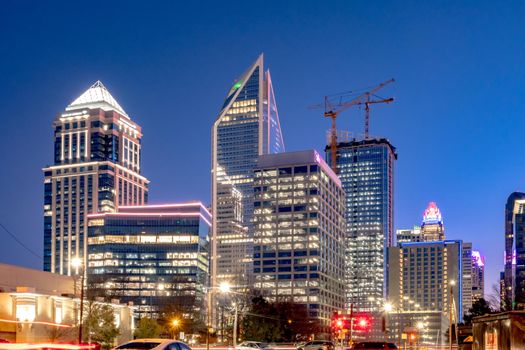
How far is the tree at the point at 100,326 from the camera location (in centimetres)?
6017

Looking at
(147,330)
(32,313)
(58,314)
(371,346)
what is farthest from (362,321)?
(32,313)

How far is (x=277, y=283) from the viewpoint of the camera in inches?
7771

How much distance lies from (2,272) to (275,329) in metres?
42.8

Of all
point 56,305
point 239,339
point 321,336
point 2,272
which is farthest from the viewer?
point 321,336

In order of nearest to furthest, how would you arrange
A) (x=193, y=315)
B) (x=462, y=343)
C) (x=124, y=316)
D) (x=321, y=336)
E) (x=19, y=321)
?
(x=462, y=343) < (x=19, y=321) < (x=124, y=316) < (x=193, y=315) < (x=321, y=336)

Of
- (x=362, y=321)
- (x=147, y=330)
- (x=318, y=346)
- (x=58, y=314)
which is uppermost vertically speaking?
(x=58, y=314)

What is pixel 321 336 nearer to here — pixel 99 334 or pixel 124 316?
pixel 124 316

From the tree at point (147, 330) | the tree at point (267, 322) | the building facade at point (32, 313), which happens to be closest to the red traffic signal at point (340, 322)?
the tree at point (267, 322)

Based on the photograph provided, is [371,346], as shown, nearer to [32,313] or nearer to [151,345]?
[151,345]

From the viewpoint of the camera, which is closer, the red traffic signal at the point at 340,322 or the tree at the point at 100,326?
the tree at the point at 100,326

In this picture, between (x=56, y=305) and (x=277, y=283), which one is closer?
(x=56, y=305)

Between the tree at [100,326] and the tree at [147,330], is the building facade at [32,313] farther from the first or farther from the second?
the tree at [147,330]

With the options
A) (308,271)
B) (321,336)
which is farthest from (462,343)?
(308,271)

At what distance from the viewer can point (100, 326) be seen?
62.4 m
